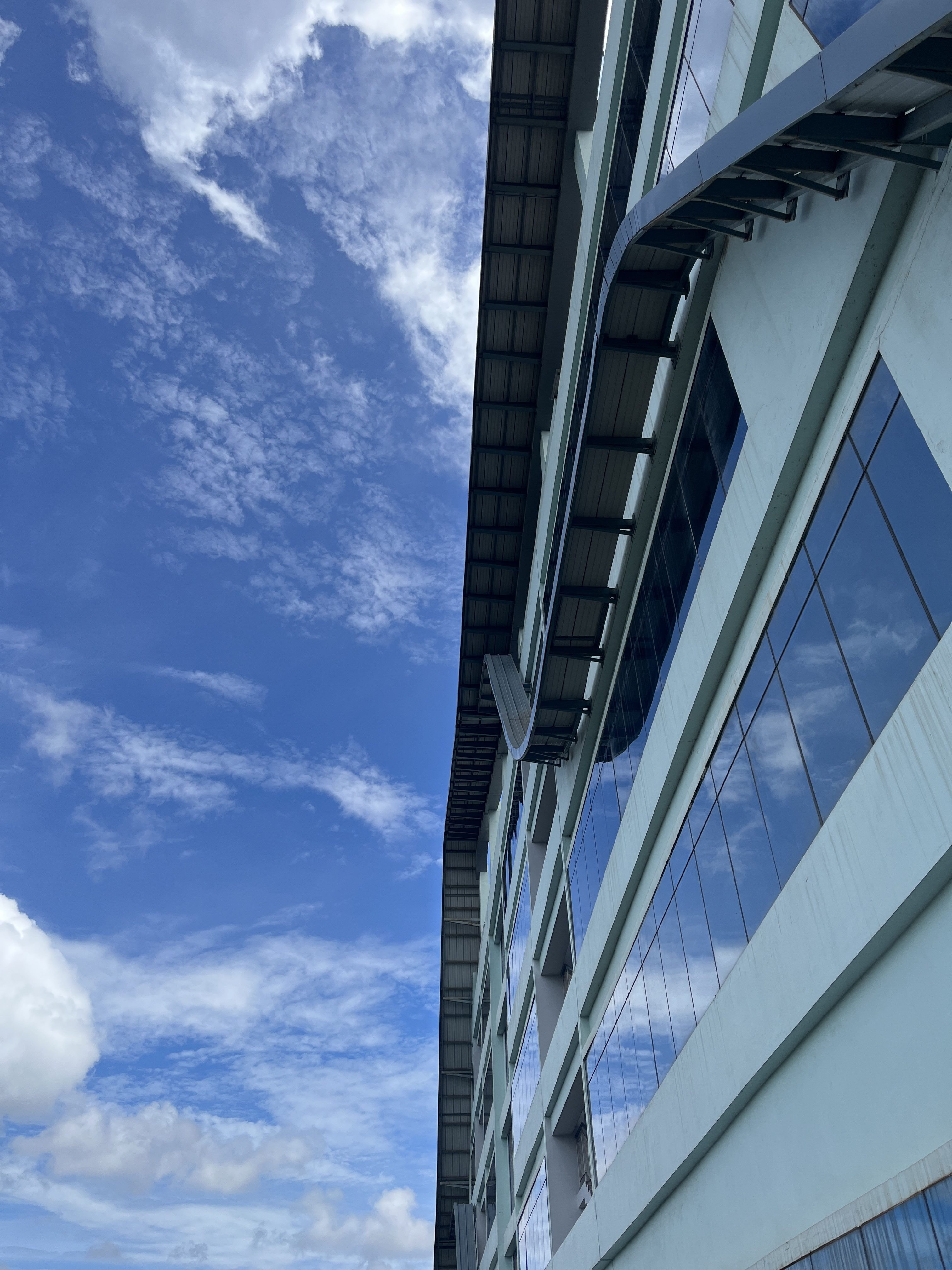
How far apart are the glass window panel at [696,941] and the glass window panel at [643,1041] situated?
2.99 metres

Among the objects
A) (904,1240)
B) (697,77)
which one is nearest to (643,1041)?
(904,1240)

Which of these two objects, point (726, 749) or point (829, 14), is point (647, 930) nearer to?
point (726, 749)

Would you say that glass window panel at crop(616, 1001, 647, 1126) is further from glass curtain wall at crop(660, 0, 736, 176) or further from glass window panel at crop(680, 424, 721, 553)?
glass curtain wall at crop(660, 0, 736, 176)

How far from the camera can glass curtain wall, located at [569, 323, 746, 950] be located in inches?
541

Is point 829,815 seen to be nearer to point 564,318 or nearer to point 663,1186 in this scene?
point 663,1186

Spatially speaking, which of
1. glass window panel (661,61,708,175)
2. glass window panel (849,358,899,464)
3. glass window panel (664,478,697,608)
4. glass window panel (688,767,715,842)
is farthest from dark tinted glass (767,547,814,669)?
glass window panel (661,61,708,175)

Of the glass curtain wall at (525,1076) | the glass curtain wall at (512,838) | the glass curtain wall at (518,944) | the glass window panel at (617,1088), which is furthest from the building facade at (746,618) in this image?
the glass curtain wall at (512,838)

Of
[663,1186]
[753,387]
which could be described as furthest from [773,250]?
[663,1186]

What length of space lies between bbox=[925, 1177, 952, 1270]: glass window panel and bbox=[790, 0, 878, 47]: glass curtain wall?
33.3ft

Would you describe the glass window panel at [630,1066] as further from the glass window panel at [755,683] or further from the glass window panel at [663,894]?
the glass window panel at [755,683]

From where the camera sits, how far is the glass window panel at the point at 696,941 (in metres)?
13.4

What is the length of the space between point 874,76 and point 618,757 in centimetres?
1489

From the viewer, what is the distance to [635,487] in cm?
1808

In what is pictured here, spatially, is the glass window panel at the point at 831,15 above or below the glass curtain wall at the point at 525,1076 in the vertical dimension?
above
